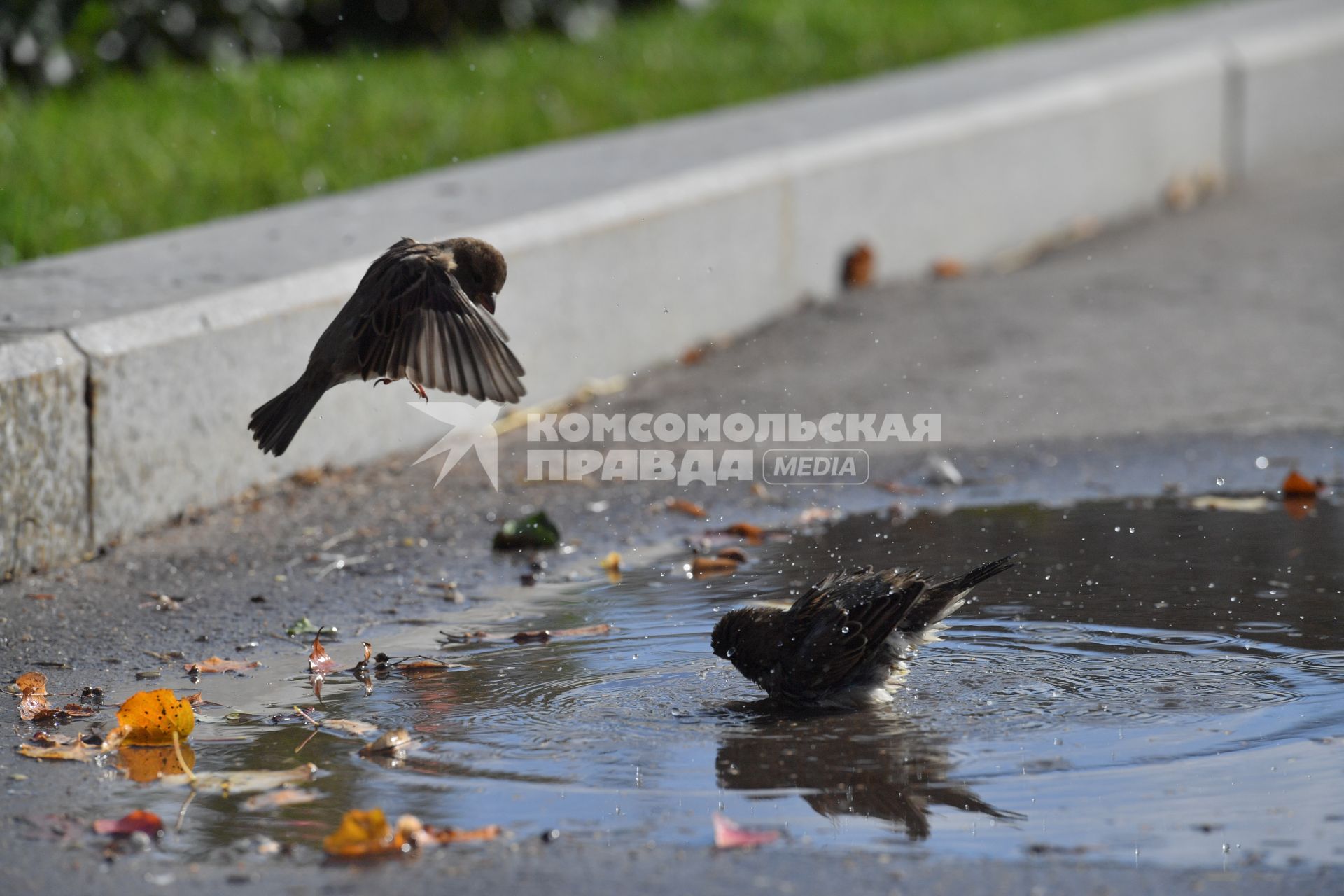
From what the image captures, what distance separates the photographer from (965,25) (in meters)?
13.4

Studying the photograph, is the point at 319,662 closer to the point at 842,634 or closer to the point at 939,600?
the point at 842,634

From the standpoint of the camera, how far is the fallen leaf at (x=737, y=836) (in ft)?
10.8

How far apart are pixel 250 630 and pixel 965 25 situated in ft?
32.0

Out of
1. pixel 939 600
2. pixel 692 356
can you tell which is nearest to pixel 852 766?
pixel 939 600

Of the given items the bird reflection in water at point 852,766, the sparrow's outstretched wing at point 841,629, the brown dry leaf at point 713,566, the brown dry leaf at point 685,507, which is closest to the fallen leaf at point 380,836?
the bird reflection in water at point 852,766

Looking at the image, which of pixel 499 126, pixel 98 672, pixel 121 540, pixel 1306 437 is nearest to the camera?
pixel 98 672

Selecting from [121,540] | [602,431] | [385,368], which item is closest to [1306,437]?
[602,431]

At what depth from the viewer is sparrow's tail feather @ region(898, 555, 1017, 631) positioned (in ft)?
13.8

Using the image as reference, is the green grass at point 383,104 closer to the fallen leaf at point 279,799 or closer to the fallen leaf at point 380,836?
the fallen leaf at point 279,799

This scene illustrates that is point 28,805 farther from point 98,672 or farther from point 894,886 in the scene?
point 894,886

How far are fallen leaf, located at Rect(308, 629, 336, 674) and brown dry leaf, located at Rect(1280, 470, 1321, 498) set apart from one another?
316 cm

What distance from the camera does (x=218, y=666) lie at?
4.52m

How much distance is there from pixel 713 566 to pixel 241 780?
6.57ft

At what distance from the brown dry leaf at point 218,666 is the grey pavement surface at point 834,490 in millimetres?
53
